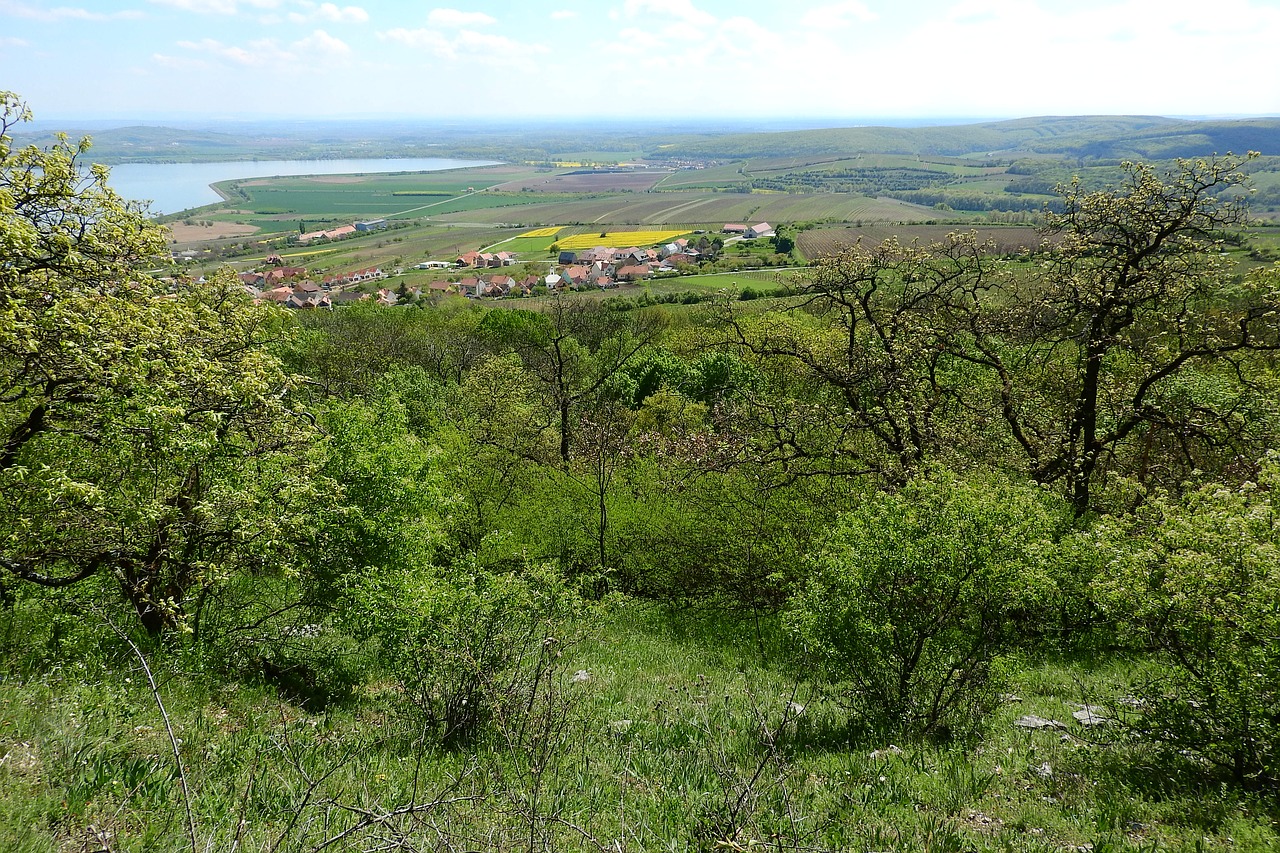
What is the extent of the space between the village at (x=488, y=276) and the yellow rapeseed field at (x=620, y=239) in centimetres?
633

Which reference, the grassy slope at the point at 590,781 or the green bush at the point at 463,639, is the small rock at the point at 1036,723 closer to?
the grassy slope at the point at 590,781

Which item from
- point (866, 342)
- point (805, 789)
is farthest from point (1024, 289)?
point (805, 789)

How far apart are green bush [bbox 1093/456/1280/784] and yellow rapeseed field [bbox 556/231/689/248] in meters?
135

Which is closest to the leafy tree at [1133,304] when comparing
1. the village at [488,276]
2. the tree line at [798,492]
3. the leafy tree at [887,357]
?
the tree line at [798,492]

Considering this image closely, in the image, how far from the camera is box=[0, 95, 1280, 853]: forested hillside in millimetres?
6707

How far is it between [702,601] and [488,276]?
101 m

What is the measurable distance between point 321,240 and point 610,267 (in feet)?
248

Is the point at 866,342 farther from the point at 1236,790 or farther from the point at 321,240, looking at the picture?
the point at 321,240

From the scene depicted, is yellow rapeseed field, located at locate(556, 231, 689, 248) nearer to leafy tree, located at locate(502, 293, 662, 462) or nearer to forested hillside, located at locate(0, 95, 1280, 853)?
leafy tree, located at locate(502, 293, 662, 462)

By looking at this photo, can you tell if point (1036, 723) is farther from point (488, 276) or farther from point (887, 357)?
point (488, 276)

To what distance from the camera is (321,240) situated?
480 feet

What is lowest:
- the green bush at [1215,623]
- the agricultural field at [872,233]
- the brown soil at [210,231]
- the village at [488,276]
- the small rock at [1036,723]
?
the small rock at [1036,723]

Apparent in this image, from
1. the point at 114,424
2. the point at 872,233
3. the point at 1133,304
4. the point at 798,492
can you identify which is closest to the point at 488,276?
the point at 872,233

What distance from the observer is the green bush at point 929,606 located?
938 centimetres
